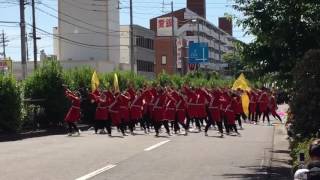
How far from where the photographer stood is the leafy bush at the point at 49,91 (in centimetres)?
2788

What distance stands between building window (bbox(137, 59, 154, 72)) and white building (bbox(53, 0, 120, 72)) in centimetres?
1174

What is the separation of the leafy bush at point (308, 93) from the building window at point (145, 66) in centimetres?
8038

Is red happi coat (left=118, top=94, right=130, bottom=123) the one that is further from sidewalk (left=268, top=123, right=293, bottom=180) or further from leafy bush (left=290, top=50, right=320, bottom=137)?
leafy bush (left=290, top=50, right=320, bottom=137)

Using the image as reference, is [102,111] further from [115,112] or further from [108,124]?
[108,124]

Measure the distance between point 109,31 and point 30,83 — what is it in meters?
53.9

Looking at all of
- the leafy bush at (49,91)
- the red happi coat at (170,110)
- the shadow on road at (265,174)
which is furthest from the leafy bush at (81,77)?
the shadow on road at (265,174)

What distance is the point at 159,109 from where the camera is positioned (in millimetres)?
25609

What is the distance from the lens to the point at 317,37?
521 inches

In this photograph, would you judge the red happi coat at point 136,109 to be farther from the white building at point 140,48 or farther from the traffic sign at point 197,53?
the white building at point 140,48

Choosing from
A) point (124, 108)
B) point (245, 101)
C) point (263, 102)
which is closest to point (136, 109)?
point (124, 108)

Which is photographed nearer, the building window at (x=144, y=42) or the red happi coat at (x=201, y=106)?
the red happi coat at (x=201, y=106)

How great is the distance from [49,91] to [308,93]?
1733cm

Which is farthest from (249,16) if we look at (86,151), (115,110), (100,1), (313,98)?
(100,1)

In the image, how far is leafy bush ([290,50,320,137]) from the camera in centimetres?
1220
